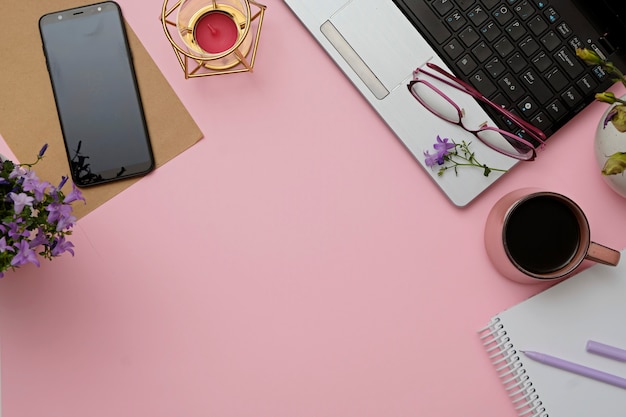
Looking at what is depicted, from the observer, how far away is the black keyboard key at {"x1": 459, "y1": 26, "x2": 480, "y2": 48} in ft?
2.55

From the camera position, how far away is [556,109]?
78cm

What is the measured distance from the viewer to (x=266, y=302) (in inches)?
32.3

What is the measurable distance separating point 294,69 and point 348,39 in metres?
0.08

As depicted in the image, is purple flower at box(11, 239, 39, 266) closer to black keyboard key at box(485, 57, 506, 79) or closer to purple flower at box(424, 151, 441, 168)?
purple flower at box(424, 151, 441, 168)

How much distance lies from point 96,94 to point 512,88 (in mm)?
536

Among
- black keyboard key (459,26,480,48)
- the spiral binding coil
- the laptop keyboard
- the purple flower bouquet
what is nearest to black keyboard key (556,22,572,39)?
the laptop keyboard

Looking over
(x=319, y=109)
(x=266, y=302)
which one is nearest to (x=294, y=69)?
(x=319, y=109)

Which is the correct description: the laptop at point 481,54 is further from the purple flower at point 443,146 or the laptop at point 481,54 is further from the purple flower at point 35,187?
the purple flower at point 35,187

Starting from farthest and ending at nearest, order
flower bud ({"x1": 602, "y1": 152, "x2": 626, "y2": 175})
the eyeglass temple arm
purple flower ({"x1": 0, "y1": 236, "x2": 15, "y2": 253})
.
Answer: the eyeglass temple arm
purple flower ({"x1": 0, "y1": 236, "x2": 15, "y2": 253})
flower bud ({"x1": 602, "y1": 152, "x2": 626, "y2": 175})

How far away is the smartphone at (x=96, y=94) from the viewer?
2.66 feet

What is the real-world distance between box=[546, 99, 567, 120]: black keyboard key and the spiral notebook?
0.20 metres

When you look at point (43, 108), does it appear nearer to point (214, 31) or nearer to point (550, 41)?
point (214, 31)

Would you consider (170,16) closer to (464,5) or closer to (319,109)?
(319,109)

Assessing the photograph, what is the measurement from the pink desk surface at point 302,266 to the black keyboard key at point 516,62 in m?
0.13
